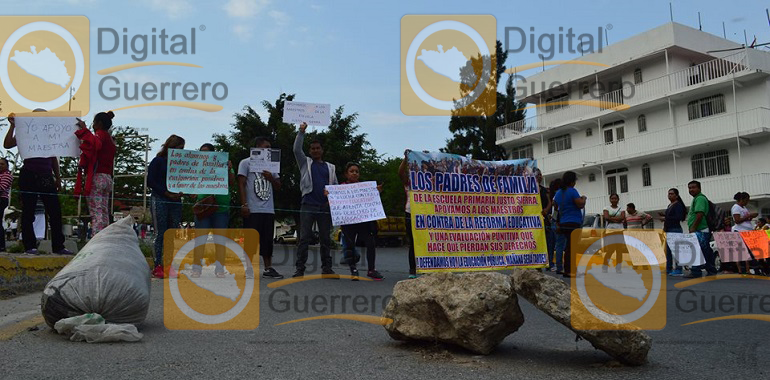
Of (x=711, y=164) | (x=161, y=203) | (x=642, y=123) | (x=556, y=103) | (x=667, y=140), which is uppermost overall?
(x=556, y=103)

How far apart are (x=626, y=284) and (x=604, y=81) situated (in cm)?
3222

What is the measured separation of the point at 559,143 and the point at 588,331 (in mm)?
40215

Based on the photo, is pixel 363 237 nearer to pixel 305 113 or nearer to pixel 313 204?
pixel 313 204

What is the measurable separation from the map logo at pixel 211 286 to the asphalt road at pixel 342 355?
23 cm

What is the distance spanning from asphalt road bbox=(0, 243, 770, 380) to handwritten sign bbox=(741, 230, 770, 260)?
9.65m

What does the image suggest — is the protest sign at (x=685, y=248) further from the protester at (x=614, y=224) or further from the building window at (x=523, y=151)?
the building window at (x=523, y=151)

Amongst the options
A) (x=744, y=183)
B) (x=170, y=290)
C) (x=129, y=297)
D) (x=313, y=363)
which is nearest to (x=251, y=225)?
(x=170, y=290)

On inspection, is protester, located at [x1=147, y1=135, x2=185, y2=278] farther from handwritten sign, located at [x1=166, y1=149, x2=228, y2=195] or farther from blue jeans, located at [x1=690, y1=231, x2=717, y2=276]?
blue jeans, located at [x1=690, y1=231, x2=717, y2=276]

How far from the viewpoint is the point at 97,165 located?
24.5 feet

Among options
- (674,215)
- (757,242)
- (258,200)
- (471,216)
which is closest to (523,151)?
(757,242)

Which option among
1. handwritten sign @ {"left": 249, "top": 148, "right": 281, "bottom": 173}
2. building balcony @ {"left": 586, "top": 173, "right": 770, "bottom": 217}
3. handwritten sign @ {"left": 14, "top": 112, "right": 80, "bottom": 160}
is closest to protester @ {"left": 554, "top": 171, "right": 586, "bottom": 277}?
handwritten sign @ {"left": 249, "top": 148, "right": 281, "bottom": 173}

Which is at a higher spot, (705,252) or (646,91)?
(646,91)

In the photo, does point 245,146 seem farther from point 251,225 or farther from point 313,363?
point 313,363

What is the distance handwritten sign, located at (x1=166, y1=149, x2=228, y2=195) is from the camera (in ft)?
28.9
